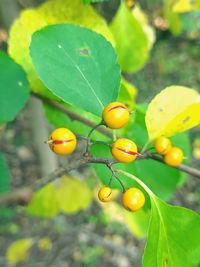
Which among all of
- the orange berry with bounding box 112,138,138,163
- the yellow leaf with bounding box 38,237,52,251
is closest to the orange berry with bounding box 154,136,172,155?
the orange berry with bounding box 112,138,138,163

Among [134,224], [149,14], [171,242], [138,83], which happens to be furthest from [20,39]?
[138,83]

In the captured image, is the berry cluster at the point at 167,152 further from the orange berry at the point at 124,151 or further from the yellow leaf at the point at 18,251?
the yellow leaf at the point at 18,251

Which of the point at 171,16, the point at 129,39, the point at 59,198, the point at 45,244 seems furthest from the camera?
the point at 45,244

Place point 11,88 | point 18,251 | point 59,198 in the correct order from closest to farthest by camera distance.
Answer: point 11,88
point 59,198
point 18,251

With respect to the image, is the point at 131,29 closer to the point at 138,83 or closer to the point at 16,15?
the point at 16,15

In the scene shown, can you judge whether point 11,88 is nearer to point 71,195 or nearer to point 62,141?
point 62,141

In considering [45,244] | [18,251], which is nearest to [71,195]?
[18,251]

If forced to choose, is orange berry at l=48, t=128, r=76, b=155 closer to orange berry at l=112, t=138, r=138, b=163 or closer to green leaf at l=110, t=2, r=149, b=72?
orange berry at l=112, t=138, r=138, b=163
